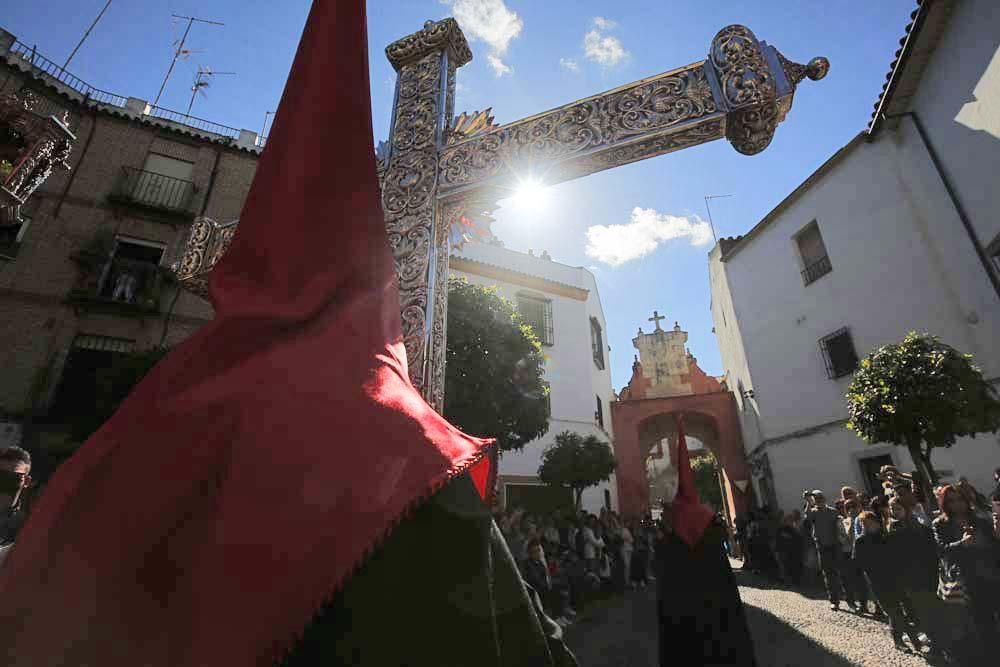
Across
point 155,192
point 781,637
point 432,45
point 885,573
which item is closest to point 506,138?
point 432,45

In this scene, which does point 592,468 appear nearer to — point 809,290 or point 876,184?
point 809,290

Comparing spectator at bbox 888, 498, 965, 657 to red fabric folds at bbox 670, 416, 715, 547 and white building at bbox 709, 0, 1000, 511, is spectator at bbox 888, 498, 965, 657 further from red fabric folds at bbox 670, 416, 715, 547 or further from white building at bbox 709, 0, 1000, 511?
white building at bbox 709, 0, 1000, 511

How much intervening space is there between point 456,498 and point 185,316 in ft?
42.6

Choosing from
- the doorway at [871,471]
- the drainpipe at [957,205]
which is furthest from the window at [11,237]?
the doorway at [871,471]

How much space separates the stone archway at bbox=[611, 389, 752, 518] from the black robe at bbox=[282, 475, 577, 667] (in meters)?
16.9

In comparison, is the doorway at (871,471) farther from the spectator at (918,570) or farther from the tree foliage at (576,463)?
the spectator at (918,570)

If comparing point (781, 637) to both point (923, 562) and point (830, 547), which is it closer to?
point (923, 562)

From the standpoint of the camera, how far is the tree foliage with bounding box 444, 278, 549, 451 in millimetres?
9492

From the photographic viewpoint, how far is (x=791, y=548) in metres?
9.49

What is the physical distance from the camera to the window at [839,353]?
33.8 ft

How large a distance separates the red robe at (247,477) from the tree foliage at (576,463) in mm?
12297

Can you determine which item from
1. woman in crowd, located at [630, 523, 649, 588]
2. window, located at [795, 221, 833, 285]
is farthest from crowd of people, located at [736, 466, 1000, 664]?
window, located at [795, 221, 833, 285]

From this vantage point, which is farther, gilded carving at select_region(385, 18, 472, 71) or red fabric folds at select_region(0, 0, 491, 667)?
gilded carving at select_region(385, 18, 472, 71)

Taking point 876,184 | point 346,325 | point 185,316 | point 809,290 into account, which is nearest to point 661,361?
point 809,290
